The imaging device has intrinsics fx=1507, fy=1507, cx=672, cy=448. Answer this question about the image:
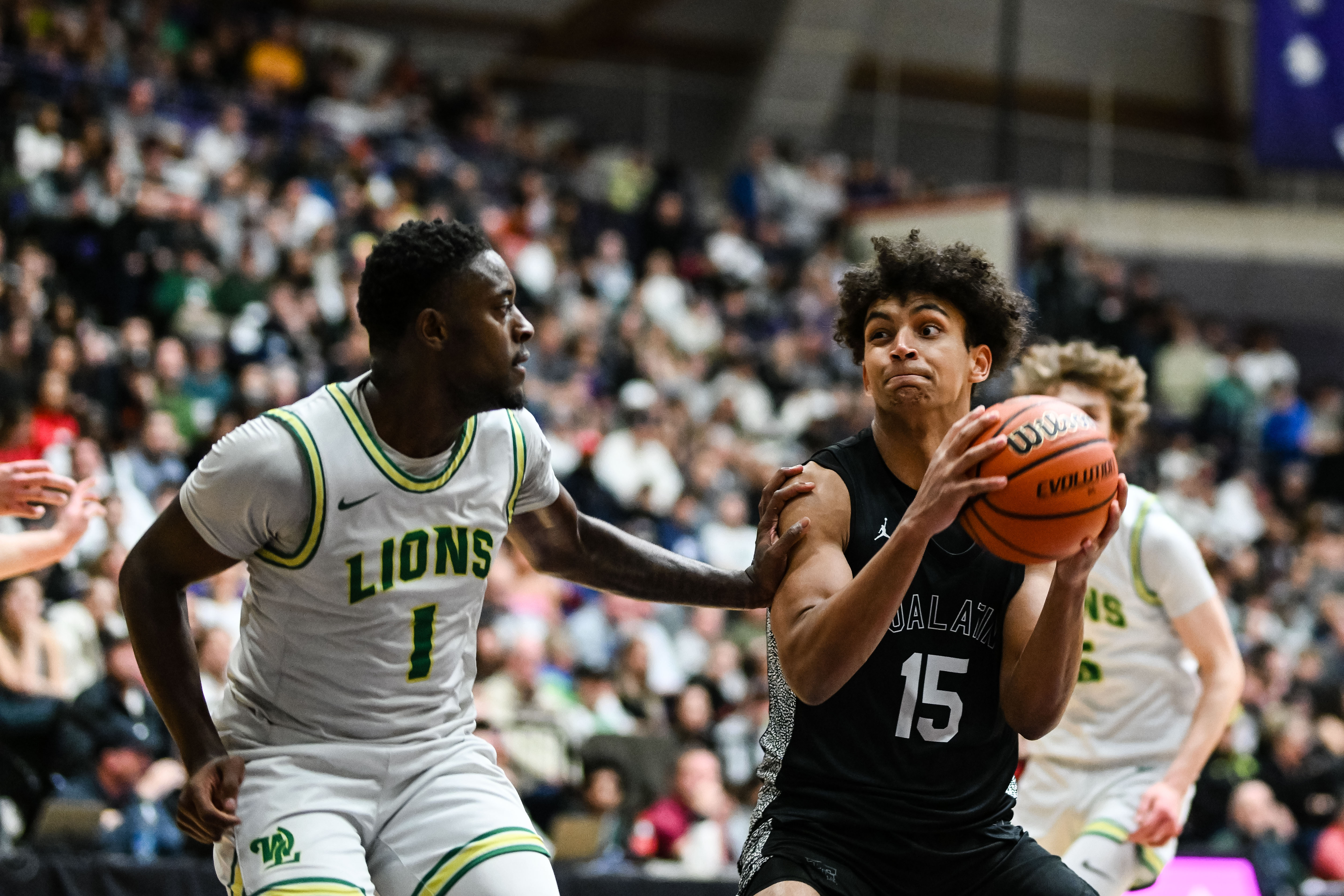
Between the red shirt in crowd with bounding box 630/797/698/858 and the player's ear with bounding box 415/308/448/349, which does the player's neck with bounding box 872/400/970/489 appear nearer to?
the player's ear with bounding box 415/308/448/349

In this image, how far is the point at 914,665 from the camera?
365 centimetres

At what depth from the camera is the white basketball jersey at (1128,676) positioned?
5188 millimetres

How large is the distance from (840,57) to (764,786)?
59.1 ft

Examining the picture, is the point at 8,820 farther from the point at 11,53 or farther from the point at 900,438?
the point at 11,53

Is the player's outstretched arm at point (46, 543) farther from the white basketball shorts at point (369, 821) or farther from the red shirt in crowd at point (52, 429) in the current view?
the red shirt in crowd at point (52, 429)

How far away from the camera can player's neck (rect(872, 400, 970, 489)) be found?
3.77 meters

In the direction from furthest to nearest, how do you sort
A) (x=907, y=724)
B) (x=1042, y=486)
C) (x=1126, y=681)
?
(x=1126, y=681)
(x=907, y=724)
(x=1042, y=486)

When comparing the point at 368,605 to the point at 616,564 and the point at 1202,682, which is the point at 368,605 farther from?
the point at 1202,682

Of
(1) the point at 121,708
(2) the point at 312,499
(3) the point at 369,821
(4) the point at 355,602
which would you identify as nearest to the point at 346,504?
(2) the point at 312,499

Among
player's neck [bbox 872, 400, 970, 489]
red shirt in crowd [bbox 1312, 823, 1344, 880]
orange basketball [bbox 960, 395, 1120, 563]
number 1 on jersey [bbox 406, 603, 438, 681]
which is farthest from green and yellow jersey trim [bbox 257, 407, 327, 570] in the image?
red shirt in crowd [bbox 1312, 823, 1344, 880]

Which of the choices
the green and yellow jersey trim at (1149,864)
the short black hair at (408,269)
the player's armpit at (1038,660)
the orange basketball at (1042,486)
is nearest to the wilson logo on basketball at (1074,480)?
the orange basketball at (1042,486)

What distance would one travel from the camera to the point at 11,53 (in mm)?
13539

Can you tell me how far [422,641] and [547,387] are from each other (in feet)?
32.0

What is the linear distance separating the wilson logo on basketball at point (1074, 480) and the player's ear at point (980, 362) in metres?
0.45
